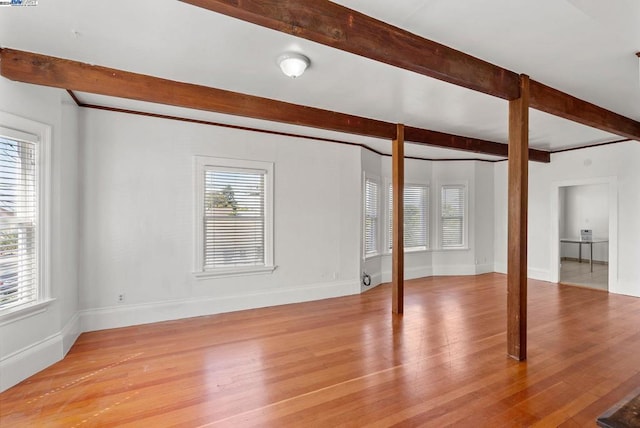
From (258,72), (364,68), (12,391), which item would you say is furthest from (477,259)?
(12,391)

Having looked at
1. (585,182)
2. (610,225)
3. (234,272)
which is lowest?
(234,272)

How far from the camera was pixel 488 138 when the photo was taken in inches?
224

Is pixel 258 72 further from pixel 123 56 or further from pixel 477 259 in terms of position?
pixel 477 259

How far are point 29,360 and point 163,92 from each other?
269cm

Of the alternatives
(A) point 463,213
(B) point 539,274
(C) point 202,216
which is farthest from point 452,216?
(C) point 202,216

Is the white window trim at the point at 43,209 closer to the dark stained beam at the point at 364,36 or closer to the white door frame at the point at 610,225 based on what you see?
the dark stained beam at the point at 364,36

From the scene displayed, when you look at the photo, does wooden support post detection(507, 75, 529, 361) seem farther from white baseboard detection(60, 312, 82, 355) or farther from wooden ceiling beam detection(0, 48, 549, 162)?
white baseboard detection(60, 312, 82, 355)

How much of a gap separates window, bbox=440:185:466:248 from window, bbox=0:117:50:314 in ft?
23.5

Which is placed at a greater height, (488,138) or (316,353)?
(488,138)

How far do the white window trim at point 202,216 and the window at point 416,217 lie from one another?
11.5 ft

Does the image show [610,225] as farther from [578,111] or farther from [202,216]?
[202,216]

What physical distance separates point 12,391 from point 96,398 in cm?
75

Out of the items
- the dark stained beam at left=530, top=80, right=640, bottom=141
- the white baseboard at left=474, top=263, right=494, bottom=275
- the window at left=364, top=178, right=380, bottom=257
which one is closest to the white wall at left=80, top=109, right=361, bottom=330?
the window at left=364, top=178, right=380, bottom=257

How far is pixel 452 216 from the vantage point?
7.66m
